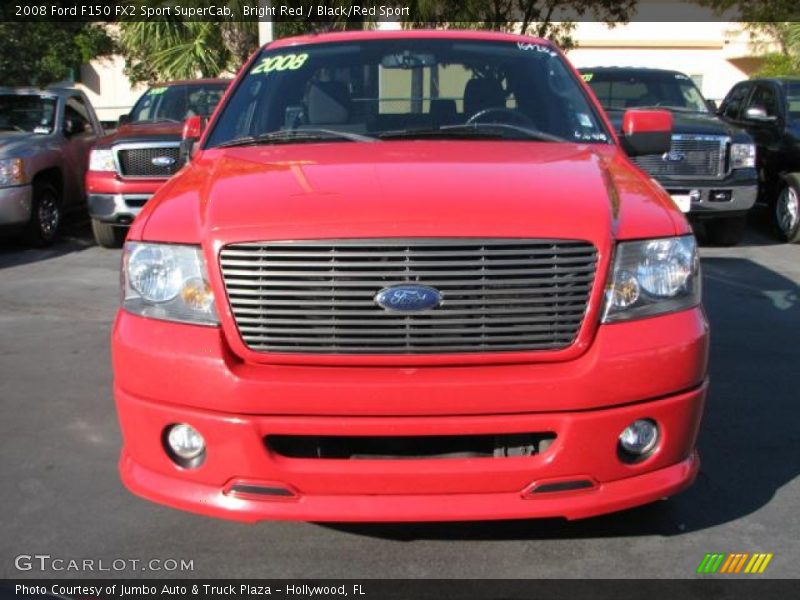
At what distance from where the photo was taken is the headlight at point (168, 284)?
301cm

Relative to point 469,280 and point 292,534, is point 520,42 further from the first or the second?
point 292,534

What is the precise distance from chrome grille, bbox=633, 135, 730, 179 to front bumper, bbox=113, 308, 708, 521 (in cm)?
699

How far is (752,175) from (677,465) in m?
7.44

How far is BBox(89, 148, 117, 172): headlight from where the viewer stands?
9648 mm

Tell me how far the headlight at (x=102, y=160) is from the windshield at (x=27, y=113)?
1.11 metres

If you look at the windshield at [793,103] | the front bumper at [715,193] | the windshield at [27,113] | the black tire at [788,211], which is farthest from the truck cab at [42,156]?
the windshield at [793,103]

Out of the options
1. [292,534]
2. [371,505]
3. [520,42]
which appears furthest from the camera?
[520,42]

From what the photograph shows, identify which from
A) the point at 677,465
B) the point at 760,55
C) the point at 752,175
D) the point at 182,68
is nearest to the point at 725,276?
the point at 752,175

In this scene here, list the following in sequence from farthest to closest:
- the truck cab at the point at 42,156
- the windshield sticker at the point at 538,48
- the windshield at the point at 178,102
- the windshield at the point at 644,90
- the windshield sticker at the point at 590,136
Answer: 1. the windshield at the point at 644,90
2. the windshield at the point at 178,102
3. the truck cab at the point at 42,156
4. the windshield sticker at the point at 538,48
5. the windshield sticker at the point at 590,136

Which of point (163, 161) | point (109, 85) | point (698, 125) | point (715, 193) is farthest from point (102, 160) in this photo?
point (109, 85)

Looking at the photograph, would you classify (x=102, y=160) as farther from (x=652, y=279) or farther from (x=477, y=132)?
(x=652, y=279)

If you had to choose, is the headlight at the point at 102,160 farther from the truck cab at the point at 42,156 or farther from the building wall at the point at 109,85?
the building wall at the point at 109,85

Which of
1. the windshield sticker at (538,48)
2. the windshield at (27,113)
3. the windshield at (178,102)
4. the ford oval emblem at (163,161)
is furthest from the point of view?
the windshield at (178,102)

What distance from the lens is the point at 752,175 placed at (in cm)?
970
